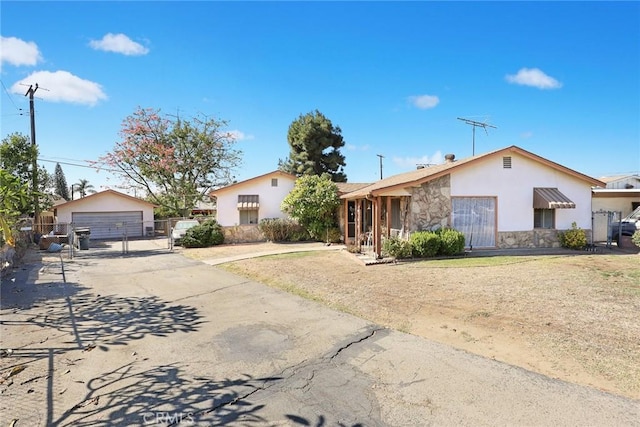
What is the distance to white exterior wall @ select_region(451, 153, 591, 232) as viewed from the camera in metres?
14.7

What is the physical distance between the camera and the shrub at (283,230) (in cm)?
2091

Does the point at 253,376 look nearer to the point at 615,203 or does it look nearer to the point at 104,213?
the point at 615,203

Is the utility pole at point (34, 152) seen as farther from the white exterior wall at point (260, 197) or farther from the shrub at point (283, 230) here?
the shrub at point (283, 230)

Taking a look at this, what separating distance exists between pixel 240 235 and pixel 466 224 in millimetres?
12844

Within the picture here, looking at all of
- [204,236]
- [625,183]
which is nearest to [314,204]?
[204,236]

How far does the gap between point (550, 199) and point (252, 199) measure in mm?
15467

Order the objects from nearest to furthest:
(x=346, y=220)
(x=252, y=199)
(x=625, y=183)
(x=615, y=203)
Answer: (x=346, y=220)
(x=252, y=199)
(x=615, y=203)
(x=625, y=183)

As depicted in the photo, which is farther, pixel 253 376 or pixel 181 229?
pixel 181 229

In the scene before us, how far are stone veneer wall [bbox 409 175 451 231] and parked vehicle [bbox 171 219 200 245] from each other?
42.0 feet

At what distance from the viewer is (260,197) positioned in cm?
2202

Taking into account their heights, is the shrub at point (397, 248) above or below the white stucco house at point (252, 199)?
below

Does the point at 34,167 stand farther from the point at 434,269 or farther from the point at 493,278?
the point at 493,278

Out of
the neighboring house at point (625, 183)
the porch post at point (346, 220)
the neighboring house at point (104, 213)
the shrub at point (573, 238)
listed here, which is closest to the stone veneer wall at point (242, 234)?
the porch post at point (346, 220)

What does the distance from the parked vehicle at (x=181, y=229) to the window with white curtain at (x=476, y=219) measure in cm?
1432
